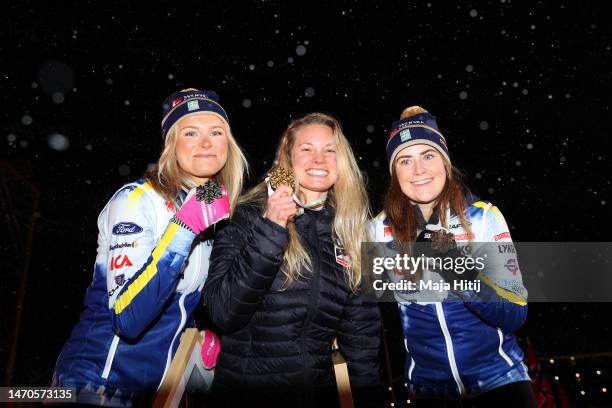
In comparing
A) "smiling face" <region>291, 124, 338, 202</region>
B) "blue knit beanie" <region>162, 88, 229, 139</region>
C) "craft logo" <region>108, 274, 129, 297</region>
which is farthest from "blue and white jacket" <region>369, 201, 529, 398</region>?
"blue knit beanie" <region>162, 88, 229, 139</region>

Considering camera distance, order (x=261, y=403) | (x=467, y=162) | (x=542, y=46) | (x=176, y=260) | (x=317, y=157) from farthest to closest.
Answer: (x=467, y=162)
(x=542, y=46)
(x=317, y=157)
(x=261, y=403)
(x=176, y=260)

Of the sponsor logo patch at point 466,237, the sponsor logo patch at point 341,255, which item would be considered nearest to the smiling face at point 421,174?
the sponsor logo patch at point 466,237

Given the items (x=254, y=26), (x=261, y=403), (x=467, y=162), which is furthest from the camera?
(x=467, y=162)

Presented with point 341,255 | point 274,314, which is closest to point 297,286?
point 274,314

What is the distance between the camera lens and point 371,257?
2676 millimetres

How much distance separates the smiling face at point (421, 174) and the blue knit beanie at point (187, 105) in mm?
1312

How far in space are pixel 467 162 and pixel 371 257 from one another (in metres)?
11.4

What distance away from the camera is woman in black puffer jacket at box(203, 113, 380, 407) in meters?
2.04

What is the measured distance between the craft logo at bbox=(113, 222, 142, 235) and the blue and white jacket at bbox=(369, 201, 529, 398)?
1.69 meters

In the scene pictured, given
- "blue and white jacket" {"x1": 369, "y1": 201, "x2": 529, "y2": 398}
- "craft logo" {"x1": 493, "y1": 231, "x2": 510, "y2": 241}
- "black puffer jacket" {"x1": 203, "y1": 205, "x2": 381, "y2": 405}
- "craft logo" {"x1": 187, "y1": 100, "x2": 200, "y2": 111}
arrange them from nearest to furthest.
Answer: "black puffer jacket" {"x1": 203, "y1": 205, "x2": 381, "y2": 405}, "blue and white jacket" {"x1": 369, "y1": 201, "x2": 529, "y2": 398}, "craft logo" {"x1": 493, "y1": 231, "x2": 510, "y2": 241}, "craft logo" {"x1": 187, "y1": 100, "x2": 200, "y2": 111}

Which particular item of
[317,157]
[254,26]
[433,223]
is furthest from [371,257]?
[254,26]

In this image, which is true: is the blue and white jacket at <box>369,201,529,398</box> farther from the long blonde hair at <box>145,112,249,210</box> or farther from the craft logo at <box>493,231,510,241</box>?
the long blonde hair at <box>145,112,249,210</box>

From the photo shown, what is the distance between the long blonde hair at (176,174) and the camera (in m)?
2.35

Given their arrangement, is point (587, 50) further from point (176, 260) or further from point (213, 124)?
point (176, 260)
